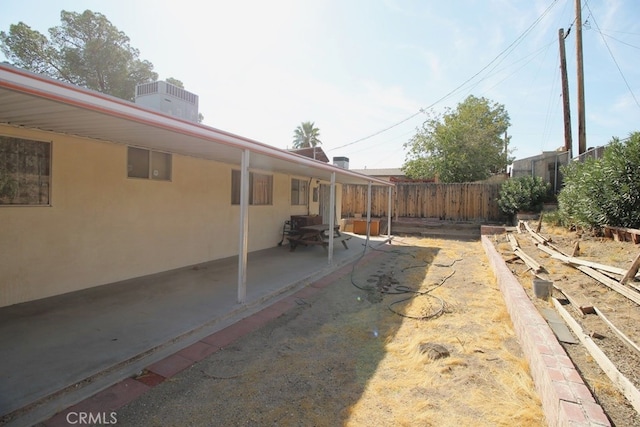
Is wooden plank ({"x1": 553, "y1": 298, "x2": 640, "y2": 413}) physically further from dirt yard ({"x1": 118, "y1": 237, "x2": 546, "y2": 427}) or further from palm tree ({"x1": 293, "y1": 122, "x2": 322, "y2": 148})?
palm tree ({"x1": 293, "y1": 122, "x2": 322, "y2": 148})

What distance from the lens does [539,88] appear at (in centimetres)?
1580

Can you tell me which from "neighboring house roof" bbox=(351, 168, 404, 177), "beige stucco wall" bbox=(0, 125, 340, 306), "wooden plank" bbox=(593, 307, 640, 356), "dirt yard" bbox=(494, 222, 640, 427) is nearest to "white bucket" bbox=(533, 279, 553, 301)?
"dirt yard" bbox=(494, 222, 640, 427)

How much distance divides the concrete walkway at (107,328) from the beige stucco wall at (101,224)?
289 millimetres

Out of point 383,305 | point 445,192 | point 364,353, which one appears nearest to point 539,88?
point 445,192

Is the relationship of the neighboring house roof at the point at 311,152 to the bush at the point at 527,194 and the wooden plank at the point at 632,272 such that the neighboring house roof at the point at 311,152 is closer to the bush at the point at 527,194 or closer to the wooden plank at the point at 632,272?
the bush at the point at 527,194

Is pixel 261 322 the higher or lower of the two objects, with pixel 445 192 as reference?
lower

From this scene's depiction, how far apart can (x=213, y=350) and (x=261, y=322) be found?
0.84 m

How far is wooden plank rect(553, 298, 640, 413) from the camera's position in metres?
2.14

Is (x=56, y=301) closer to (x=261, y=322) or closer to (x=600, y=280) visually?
(x=261, y=322)

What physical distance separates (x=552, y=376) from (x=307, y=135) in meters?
42.5

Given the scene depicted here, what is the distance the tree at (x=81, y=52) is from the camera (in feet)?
59.5

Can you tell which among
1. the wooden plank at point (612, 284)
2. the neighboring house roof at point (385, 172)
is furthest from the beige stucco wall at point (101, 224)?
the neighboring house roof at point (385, 172)

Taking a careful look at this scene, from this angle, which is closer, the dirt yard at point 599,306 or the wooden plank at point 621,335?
the dirt yard at point 599,306

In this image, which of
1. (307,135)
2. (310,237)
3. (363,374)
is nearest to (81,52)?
(310,237)
